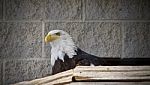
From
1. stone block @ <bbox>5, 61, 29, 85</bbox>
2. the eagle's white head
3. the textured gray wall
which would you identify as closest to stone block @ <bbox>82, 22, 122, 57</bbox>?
the textured gray wall

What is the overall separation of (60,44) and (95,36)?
0.55 feet

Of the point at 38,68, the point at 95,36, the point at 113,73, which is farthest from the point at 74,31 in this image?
the point at 113,73

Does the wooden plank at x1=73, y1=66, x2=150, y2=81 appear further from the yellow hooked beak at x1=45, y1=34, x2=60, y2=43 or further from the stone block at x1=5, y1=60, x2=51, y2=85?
the stone block at x1=5, y1=60, x2=51, y2=85

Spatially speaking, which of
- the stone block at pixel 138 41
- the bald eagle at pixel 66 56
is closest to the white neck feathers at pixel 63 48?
the bald eagle at pixel 66 56

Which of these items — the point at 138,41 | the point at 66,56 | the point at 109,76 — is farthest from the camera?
the point at 138,41

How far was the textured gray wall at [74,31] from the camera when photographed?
3.48 ft

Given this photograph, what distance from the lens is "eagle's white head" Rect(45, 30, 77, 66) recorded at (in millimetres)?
951

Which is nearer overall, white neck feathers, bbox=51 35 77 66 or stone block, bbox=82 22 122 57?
white neck feathers, bbox=51 35 77 66

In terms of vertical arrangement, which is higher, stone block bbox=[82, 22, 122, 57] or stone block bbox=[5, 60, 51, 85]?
stone block bbox=[82, 22, 122, 57]

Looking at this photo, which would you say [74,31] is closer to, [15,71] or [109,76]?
[15,71]

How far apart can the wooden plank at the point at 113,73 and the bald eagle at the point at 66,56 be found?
0.19m

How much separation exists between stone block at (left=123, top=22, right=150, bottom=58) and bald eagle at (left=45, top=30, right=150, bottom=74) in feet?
0.21

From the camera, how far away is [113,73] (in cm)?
70

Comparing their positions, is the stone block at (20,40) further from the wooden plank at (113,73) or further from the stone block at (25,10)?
the wooden plank at (113,73)
